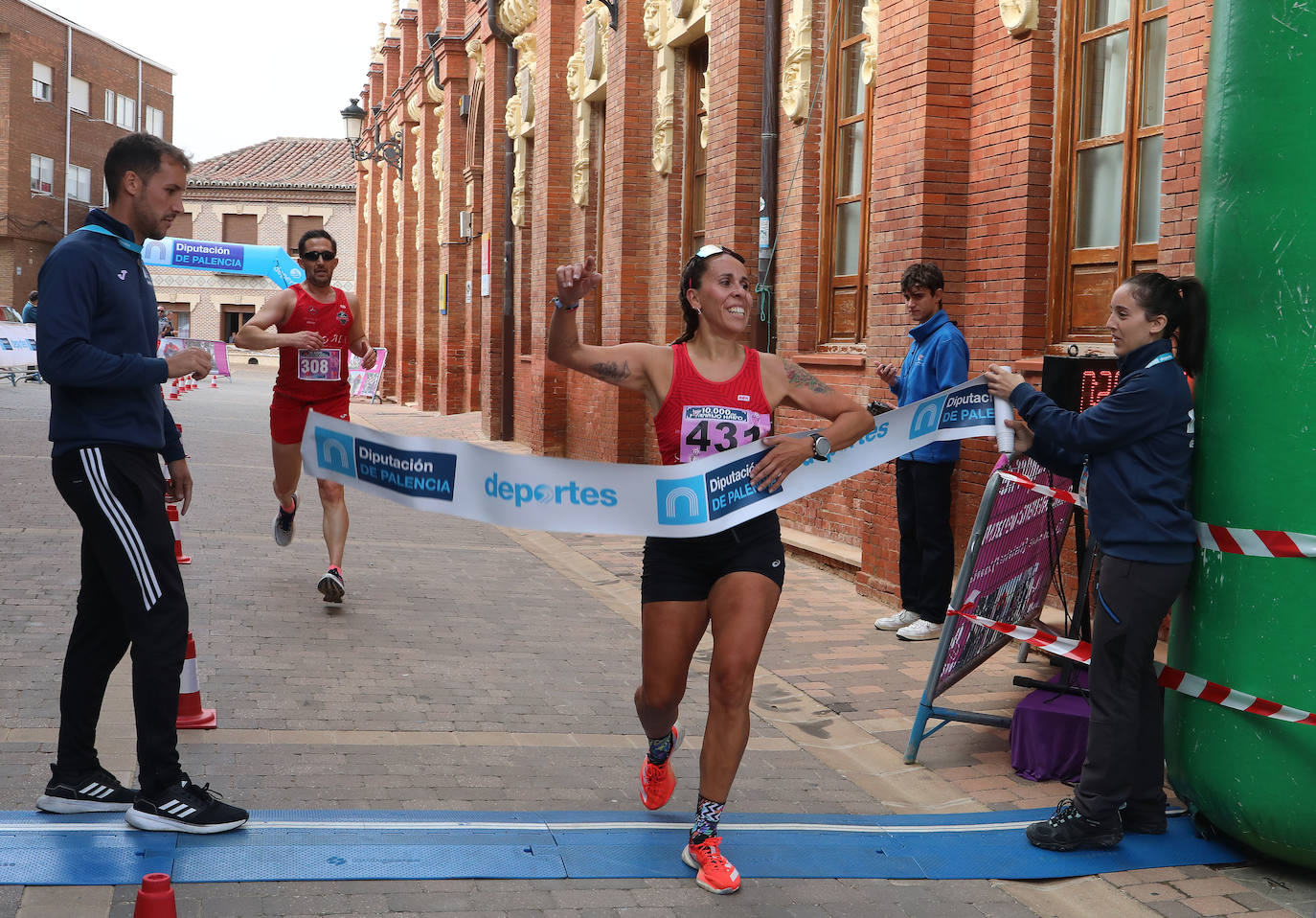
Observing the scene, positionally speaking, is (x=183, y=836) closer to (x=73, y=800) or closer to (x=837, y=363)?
(x=73, y=800)

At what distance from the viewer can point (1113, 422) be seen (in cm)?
437

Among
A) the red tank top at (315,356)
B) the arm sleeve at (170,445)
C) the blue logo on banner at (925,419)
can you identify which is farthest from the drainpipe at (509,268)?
the blue logo on banner at (925,419)

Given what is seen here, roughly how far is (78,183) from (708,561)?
2352 inches

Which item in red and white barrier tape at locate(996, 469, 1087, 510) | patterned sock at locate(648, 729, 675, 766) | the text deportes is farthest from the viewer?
red and white barrier tape at locate(996, 469, 1087, 510)

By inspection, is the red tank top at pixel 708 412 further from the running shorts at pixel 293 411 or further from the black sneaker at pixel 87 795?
the running shorts at pixel 293 411

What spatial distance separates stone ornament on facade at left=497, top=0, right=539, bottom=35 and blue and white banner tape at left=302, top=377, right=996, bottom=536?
17.9 meters

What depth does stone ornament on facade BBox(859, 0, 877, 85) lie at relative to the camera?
407 inches

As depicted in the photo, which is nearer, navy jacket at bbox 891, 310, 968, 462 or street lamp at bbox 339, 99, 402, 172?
navy jacket at bbox 891, 310, 968, 462

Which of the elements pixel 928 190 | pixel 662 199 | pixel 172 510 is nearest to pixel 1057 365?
pixel 928 190

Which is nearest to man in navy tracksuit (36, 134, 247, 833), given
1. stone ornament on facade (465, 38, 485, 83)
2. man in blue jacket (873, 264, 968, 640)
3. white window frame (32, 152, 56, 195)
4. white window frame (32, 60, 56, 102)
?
man in blue jacket (873, 264, 968, 640)

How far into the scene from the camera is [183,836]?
14.2 feet

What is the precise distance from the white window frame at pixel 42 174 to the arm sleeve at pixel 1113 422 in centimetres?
5659

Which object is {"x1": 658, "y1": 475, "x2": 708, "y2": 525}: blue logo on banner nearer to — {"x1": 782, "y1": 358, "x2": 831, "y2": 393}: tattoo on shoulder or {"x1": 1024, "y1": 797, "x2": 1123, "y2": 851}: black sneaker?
{"x1": 782, "y1": 358, "x2": 831, "y2": 393}: tattoo on shoulder

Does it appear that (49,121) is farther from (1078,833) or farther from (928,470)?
(1078,833)
